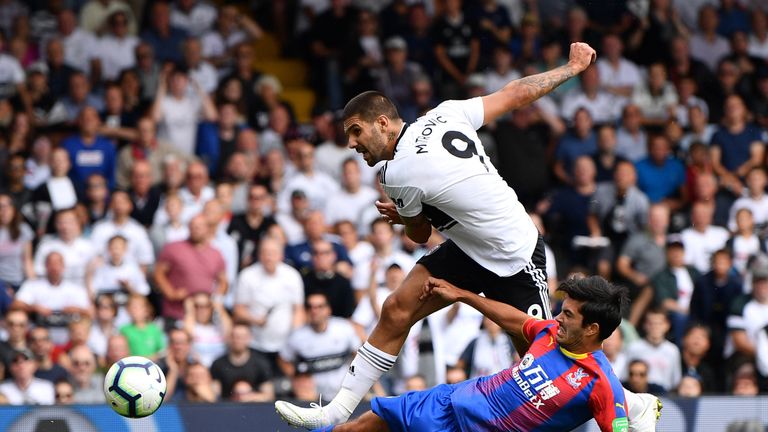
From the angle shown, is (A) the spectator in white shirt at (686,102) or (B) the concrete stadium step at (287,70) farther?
(B) the concrete stadium step at (287,70)

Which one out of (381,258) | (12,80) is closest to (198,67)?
(12,80)

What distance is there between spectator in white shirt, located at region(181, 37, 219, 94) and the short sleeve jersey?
25.9ft

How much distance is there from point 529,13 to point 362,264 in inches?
223

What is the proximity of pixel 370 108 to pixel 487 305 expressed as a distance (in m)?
1.31

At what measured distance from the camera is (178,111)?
15.0 meters

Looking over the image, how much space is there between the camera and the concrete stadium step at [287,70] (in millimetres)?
17453

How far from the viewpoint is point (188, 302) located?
12867 mm

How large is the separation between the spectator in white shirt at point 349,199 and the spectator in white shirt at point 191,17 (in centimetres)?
328

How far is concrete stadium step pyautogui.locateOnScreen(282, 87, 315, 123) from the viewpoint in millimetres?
17047

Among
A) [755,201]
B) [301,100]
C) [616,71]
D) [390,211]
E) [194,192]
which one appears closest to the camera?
[390,211]

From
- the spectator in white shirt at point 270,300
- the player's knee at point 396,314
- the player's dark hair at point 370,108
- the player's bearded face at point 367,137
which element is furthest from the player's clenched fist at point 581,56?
the spectator in white shirt at point 270,300

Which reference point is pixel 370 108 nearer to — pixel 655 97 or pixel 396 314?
pixel 396 314

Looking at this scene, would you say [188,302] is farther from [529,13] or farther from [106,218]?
[529,13]

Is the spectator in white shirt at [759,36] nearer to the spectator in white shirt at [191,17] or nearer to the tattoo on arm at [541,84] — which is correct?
the spectator in white shirt at [191,17]
